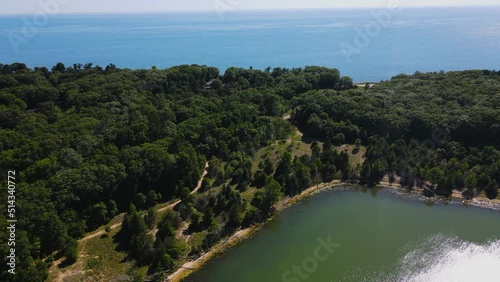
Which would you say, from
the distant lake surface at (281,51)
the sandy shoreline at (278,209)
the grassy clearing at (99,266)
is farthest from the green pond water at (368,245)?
the distant lake surface at (281,51)

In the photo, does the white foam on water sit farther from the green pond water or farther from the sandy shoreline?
the sandy shoreline

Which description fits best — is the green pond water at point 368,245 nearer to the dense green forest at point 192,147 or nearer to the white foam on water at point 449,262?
the white foam on water at point 449,262

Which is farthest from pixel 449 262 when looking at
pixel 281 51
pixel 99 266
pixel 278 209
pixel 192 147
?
pixel 281 51

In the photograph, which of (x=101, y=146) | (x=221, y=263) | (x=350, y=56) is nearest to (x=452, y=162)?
(x=221, y=263)

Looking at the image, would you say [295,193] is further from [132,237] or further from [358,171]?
[132,237]

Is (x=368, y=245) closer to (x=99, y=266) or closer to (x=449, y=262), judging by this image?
(x=449, y=262)

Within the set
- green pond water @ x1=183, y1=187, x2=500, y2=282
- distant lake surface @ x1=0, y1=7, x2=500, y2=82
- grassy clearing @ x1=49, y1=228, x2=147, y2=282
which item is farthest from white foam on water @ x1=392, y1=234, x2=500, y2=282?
distant lake surface @ x1=0, y1=7, x2=500, y2=82
